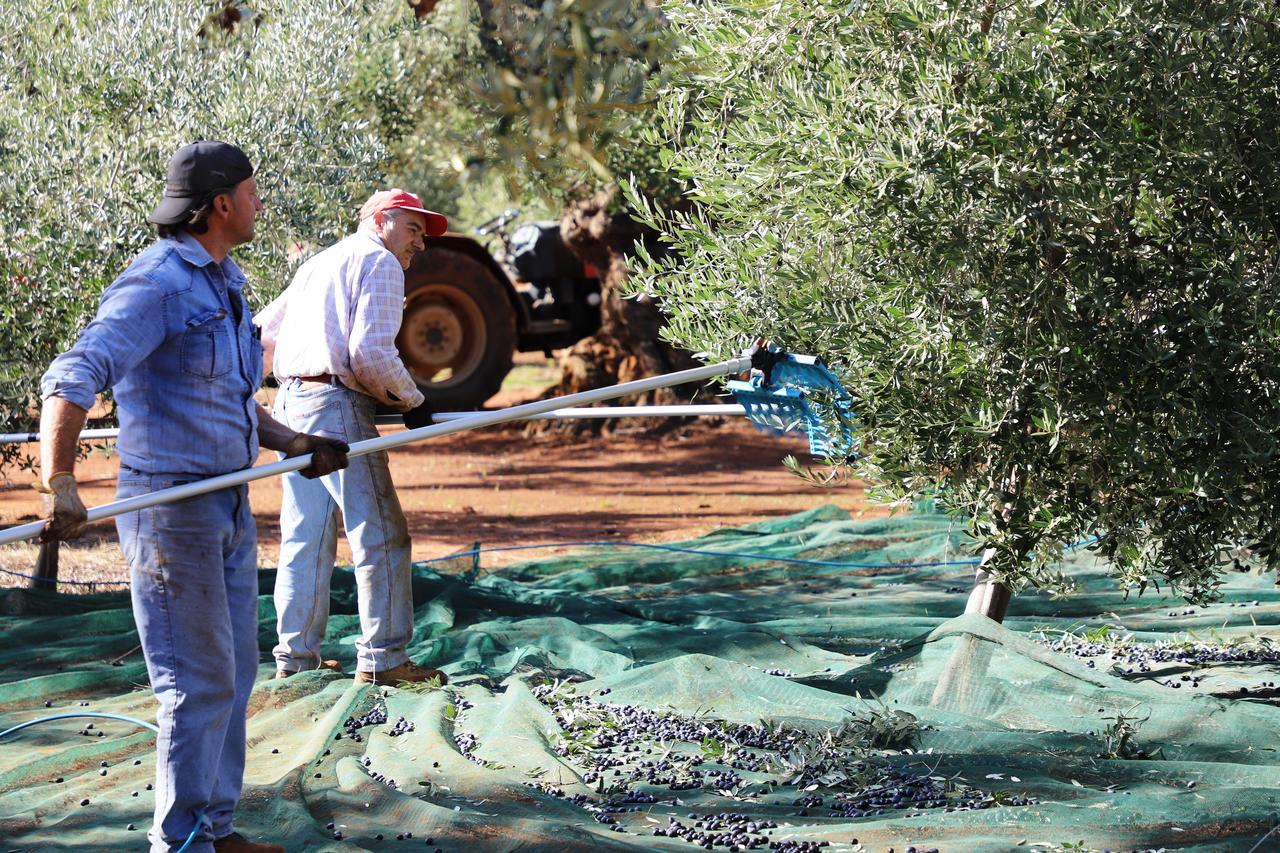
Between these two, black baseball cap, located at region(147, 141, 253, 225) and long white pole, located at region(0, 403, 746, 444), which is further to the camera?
long white pole, located at region(0, 403, 746, 444)

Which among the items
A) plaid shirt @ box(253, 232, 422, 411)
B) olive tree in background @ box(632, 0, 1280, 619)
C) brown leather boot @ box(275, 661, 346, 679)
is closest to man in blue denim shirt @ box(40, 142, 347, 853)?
olive tree in background @ box(632, 0, 1280, 619)

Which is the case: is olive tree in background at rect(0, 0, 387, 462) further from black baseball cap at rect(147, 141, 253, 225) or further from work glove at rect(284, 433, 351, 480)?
black baseball cap at rect(147, 141, 253, 225)

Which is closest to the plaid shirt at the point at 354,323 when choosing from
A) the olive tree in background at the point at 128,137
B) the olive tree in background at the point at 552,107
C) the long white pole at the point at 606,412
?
the long white pole at the point at 606,412

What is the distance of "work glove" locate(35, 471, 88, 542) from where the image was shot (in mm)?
3414

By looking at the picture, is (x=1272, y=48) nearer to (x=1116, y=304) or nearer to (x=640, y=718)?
(x=1116, y=304)

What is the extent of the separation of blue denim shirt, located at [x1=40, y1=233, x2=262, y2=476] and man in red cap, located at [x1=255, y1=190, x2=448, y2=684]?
1.86 meters

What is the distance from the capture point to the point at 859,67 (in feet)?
14.1

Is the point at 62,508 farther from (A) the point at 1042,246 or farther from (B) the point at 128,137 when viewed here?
(B) the point at 128,137

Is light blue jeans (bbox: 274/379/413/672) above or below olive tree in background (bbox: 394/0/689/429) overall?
below

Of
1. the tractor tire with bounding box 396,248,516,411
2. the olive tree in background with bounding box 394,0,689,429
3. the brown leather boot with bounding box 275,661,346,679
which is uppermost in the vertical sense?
the olive tree in background with bounding box 394,0,689,429

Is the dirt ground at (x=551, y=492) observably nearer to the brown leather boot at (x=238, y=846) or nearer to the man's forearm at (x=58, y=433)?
the brown leather boot at (x=238, y=846)

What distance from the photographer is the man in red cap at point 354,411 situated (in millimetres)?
5734

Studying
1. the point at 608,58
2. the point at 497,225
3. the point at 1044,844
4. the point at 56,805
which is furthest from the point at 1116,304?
the point at 497,225

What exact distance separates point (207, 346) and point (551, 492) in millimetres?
9687
